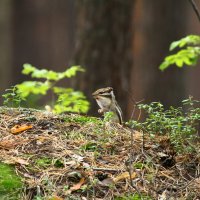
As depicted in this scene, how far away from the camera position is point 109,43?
12.1 meters

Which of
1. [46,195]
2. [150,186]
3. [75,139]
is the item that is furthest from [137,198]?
[75,139]

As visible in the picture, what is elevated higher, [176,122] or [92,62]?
[92,62]

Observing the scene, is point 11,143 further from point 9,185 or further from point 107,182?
point 107,182

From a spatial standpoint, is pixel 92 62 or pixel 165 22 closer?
pixel 92 62

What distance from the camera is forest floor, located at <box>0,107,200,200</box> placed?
5.76m

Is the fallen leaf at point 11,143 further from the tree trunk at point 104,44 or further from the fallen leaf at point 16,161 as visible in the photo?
the tree trunk at point 104,44

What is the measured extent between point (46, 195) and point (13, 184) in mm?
274

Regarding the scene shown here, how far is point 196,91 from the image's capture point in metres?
33.1

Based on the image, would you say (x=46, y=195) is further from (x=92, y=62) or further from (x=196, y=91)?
(x=196, y=91)

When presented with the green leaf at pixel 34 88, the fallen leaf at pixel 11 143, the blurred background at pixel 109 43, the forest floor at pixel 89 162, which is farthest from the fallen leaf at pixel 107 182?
the green leaf at pixel 34 88

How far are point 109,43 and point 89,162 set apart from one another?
616 centimetres

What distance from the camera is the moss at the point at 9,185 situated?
5.57m

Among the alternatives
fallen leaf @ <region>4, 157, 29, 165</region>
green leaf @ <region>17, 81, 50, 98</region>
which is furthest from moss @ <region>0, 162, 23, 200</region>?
green leaf @ <region>17, 81, 50, 98</region>

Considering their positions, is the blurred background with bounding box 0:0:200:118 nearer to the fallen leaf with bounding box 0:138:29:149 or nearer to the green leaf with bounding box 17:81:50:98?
the fallen leaf with bounding box 0:138:29:149
